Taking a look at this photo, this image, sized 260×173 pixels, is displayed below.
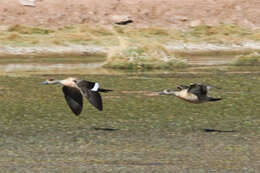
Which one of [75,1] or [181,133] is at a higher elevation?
[75,1]

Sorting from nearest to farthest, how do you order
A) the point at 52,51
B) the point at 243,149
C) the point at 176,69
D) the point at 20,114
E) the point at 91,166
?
the point at 91,166, the point at 243,149, the point at 20,114, the point at 176,69, the point at 52,51

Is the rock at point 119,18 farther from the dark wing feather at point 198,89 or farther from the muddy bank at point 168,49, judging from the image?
the dark wing feather at point 198,89

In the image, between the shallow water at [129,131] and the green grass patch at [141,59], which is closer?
the shallow water at [129,131]

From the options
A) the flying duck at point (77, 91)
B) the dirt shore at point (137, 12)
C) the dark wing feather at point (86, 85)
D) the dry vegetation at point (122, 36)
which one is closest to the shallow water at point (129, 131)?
the flying duck at point (77, 91)

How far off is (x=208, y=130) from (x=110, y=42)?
47.0ft

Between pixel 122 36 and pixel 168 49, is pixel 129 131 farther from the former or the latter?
pixel 122 36

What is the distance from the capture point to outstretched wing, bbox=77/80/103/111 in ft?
34.6

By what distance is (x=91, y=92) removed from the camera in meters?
10.7

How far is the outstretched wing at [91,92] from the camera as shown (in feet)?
34.6

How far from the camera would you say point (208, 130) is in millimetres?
11438

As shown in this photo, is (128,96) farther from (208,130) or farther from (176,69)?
(176,69)

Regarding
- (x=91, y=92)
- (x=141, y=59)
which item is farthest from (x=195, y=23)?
(x=91, y=92)

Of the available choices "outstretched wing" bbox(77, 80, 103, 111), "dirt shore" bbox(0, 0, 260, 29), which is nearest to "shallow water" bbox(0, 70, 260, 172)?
"outstretched wing" bbox(77, 80, 103, 111)

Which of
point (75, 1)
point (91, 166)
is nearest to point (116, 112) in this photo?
point (91, 166)
